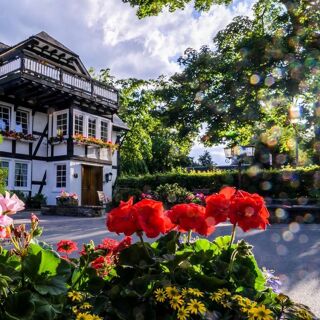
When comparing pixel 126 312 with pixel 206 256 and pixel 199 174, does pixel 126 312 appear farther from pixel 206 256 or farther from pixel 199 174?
pixel 199 174

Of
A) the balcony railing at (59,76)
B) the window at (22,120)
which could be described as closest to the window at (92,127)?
the balcony railing at (59,76)

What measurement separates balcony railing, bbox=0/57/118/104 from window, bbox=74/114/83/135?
1276 mm

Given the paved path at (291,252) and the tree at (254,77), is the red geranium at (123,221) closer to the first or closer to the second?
the paved path at (291,252)

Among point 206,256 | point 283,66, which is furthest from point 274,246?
point 283,66

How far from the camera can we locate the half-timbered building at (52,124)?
56.2 feet

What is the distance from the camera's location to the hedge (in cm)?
1842

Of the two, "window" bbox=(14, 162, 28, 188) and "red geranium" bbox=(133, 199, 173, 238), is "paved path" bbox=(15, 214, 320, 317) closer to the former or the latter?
"red geranium" bbox=(133, 199, 173, 238)

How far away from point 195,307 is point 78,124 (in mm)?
18644

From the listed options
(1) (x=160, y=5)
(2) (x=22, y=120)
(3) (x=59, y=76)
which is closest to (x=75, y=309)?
(1) (x=160, y=5)

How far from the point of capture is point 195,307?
1496 millimetres

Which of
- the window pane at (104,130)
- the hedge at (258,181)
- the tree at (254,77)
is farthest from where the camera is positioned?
the window pane at (104,130)

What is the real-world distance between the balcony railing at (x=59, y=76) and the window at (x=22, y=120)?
2.14 metres

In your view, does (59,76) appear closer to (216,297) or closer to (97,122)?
(97,122)

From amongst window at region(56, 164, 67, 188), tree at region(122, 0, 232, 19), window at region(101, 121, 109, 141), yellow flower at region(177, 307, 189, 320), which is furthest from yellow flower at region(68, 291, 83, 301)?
window at region(101, 121, 109, 141)
